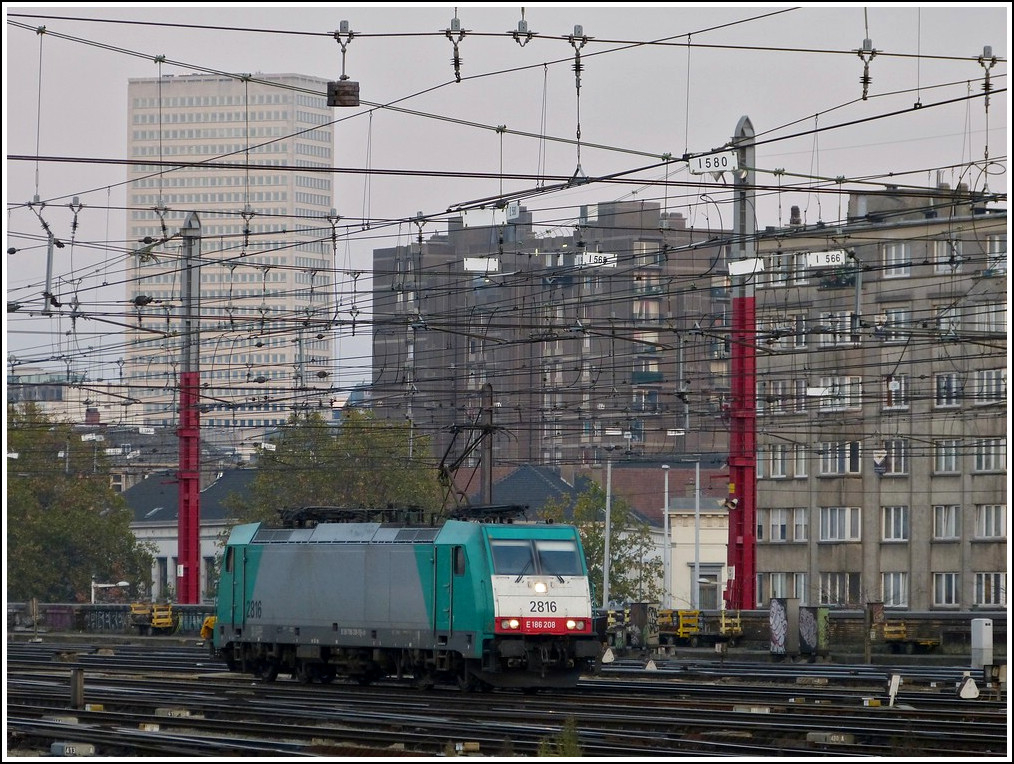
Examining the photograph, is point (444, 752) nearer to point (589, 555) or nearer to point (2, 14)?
point (2, 14)

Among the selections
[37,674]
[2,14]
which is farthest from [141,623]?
[2,14]

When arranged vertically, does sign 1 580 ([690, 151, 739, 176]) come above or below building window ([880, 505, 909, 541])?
above

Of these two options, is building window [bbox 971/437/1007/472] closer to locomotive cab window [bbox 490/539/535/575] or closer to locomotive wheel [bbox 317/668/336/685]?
locomotive wheel [bbox 317/668/336/685]

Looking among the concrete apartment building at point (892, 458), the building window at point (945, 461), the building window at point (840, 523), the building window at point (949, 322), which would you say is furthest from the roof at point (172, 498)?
the building window at point (949, 322)

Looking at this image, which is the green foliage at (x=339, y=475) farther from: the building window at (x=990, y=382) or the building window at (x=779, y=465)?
the building window at (x=990, y=382)

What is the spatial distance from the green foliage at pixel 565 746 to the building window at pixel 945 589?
6120 cm

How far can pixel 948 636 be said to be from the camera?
4181cm

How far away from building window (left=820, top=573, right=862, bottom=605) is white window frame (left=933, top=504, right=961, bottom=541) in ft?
16.2

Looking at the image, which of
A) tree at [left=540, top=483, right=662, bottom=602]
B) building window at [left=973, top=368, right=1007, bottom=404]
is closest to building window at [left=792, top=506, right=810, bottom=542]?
tree at [left=540, top=483, right=662, bottom=602]

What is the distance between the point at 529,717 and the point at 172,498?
355ft

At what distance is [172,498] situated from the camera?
428 ft

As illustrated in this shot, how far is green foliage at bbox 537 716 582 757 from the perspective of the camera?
19750 mm

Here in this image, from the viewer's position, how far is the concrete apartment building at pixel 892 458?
250 ft

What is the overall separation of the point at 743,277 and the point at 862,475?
4179 cm
